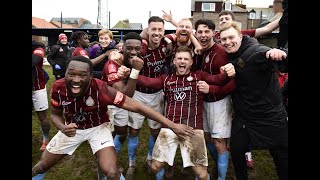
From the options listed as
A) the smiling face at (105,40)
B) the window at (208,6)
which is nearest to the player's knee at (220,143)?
the smiling face at (105,40)

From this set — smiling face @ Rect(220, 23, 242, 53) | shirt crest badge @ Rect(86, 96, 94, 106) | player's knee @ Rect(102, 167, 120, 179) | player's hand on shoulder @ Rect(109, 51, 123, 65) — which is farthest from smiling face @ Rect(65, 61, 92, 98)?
smiling face @ Rect(220, 23, 242, 53)

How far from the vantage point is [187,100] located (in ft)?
12.6

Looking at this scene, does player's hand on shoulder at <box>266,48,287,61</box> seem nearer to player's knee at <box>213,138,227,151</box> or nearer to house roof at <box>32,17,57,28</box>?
player's knee at <box>213,138,227,151</box>

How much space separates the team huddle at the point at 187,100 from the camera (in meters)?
3.43

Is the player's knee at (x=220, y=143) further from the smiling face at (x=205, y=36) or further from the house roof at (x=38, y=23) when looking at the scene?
Result: the house roof at (x=38, y=23)

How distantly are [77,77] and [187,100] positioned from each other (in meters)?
1.41

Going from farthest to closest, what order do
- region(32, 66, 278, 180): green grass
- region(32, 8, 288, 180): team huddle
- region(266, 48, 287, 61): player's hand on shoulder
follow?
region(32, 66, 278, 180): green grass, region(32, 8, 288, 180): team huddle, region(266, 48, 287, 61): player's hand on shoulder

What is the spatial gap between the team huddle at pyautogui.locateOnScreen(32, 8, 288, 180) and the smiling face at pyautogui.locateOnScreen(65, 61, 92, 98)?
0.01 meters

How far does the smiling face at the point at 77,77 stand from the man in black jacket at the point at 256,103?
1.76 m

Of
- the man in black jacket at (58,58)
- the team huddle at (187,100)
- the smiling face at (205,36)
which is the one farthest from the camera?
the man in black jacket at (58,58)

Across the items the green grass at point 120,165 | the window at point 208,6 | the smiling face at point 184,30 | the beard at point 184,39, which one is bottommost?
the green grass at point 120,165

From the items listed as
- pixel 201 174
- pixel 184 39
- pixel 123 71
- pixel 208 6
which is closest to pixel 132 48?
pixel 123 71

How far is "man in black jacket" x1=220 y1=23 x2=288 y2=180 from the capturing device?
350 centimetres

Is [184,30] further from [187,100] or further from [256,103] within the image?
[256,103]
